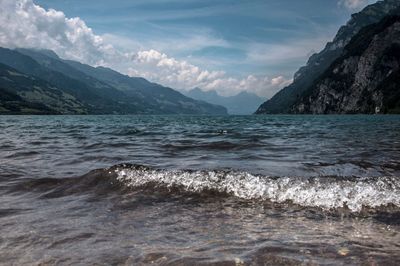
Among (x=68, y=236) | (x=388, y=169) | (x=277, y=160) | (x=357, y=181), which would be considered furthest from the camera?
(x=277, y=160)

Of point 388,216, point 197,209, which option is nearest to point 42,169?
point 197,209

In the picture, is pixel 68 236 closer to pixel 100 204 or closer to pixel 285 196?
pixel 100 204

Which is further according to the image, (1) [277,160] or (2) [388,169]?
(1) [277,160]

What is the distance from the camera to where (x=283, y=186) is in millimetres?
13016

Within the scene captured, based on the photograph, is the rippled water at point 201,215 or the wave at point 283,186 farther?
the wave at point 283,186

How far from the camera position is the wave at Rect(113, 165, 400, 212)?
11391 millimetres

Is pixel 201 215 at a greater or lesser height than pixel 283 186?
lesser

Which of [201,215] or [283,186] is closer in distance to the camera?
[201,215]

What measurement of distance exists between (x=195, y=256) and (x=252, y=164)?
1261 cm

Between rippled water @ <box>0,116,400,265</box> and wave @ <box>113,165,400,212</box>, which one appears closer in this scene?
rippled water @ <box>0,116,400,265</box>

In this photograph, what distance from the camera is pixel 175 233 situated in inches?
342

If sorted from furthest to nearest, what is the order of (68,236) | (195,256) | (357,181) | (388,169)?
1. (388,169)
2. (357,181)
3. (68,236)
4. (195,256)

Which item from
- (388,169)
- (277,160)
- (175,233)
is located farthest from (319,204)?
(277,160)

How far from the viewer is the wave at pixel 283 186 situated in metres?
11.4
